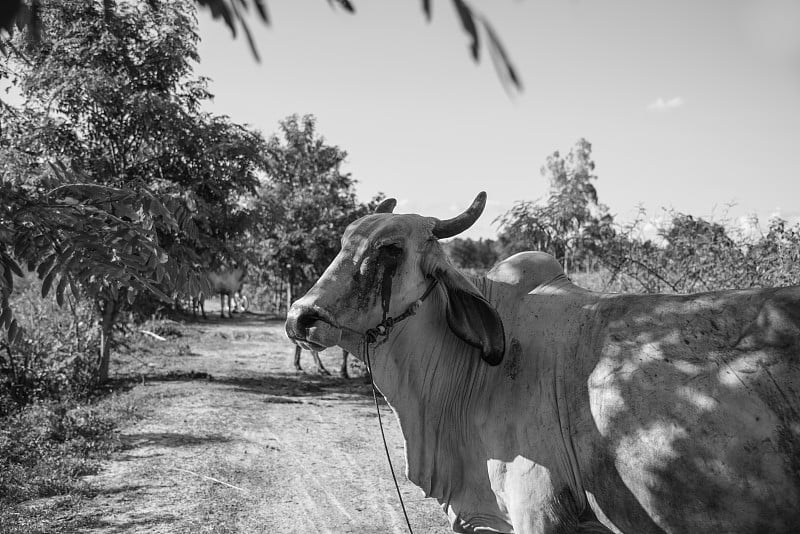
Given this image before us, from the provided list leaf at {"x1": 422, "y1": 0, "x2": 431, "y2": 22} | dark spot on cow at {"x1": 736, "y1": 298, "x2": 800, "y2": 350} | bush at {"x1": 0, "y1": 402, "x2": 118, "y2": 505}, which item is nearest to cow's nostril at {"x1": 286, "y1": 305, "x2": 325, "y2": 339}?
dark spot on cow at {"x1": 736, "y1": 298, "x2": 800, "y2": 350}

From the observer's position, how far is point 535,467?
2674 mm

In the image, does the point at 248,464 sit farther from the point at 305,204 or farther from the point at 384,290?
the point at 305,204

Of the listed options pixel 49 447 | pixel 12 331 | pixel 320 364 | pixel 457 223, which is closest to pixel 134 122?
pixel 49 447

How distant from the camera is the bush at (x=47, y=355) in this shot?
9.88 meters

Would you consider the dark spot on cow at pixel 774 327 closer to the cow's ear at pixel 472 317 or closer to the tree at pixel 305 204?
the cow's ear at pixel 472 317

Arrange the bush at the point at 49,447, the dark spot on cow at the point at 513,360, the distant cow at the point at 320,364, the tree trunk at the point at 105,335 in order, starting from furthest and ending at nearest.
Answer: the distant cow at the point at 320,364
the tree trunk at the point at 105,335
the bush at the point at 49,447
the dark spot on cow at the point at 513,360

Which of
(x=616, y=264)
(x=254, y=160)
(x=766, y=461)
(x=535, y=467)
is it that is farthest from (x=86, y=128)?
(x=766, y=461)

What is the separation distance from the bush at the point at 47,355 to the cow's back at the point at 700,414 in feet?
27.4

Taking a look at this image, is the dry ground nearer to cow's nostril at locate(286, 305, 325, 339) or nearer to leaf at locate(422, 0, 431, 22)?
cow's nostril at locate(286, 305, 325, 339)

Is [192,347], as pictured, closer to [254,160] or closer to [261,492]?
[254,160]

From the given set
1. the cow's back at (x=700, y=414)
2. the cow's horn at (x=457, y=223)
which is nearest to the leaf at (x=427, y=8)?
the cow's back at (x=700, y=414)

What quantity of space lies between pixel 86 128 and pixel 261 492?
23.7 feet

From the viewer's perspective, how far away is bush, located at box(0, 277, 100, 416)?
32.4 ft

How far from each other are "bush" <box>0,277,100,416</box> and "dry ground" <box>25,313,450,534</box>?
36.9 inches
